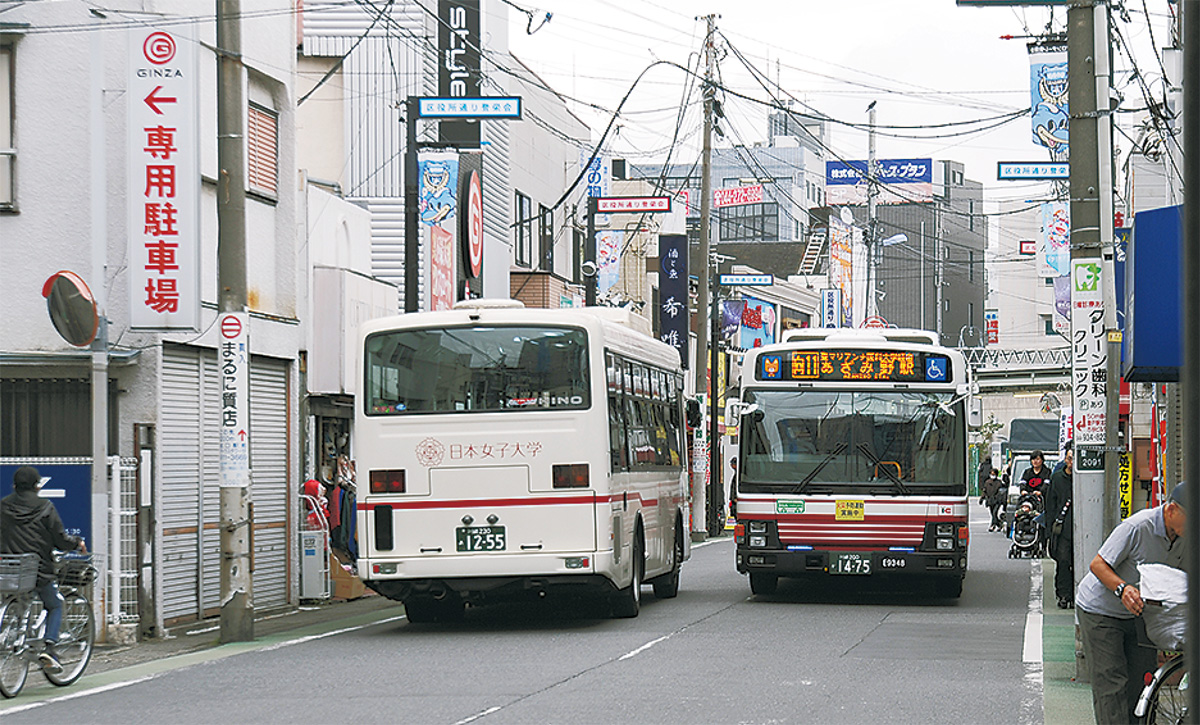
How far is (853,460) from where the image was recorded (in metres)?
20.5

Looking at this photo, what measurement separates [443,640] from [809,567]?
5508 millimetres

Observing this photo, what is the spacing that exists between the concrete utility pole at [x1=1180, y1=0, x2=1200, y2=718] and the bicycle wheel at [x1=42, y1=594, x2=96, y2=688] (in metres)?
11.0

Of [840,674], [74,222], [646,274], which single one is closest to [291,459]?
[74,222]

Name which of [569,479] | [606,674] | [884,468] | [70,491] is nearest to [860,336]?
[884,468]

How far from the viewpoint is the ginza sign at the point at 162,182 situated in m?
17.5

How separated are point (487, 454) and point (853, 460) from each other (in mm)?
5275

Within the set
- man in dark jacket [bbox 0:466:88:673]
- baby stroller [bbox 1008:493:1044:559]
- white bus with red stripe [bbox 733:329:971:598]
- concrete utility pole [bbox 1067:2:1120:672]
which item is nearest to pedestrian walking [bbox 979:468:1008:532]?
baby stroller [bbox 1008:493:1044:559]

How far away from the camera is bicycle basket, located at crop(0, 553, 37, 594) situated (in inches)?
516

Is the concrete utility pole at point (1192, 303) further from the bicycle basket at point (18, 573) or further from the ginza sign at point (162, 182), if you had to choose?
the ginza sign at point (162, 182)

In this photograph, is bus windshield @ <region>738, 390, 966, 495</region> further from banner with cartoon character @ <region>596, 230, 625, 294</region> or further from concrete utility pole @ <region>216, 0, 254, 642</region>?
banner with cartoon character @ <region>596, 230, 625, 294</region>

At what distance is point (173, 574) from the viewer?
61.2 ft

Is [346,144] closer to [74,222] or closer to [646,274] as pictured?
[74,222]

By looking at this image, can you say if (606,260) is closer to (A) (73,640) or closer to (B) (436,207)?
(B) (436,207)

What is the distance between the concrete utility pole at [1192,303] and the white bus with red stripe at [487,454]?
13019mm
